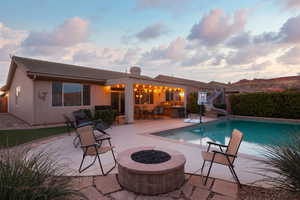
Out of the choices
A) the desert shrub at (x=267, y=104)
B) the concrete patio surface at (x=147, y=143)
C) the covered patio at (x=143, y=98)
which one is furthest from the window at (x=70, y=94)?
the desert shrub at (x=267, y=104)

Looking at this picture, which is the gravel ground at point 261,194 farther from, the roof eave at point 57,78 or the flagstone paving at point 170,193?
the roof eave at point 57,78

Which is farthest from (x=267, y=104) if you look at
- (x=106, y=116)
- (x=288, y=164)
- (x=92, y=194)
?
(x=92, y=194)

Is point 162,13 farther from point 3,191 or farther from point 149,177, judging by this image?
point 3,191

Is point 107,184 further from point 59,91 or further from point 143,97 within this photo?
point 143,97

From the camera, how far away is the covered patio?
10844mm

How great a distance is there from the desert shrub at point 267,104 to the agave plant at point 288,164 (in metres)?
12.9

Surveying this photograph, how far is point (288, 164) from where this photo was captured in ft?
7.73

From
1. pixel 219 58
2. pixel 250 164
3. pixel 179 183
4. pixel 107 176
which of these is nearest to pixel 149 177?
pixel 179 183

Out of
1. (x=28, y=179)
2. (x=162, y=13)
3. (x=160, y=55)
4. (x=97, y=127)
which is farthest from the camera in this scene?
(x=160, y=55)

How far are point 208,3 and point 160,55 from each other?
8636mm

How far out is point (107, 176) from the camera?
3.57 metres

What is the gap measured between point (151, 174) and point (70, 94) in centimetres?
1021

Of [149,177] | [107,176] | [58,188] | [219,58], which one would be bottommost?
[107,176]

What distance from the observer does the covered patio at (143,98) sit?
10844mm
